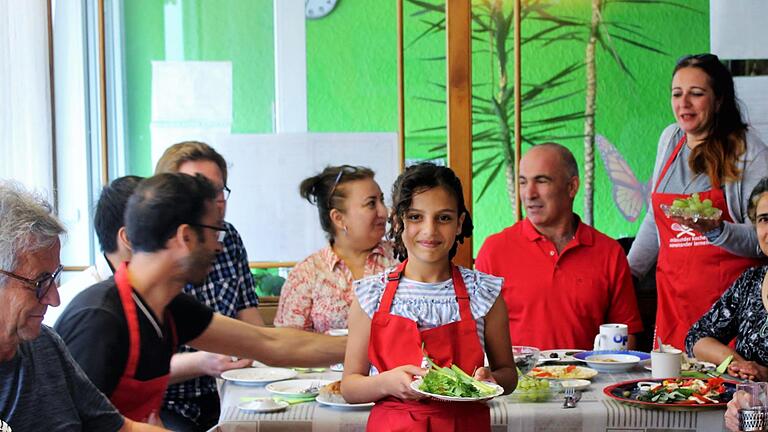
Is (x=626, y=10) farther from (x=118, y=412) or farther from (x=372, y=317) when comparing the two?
(x=118, y=412)

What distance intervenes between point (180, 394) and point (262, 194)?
1.45 m

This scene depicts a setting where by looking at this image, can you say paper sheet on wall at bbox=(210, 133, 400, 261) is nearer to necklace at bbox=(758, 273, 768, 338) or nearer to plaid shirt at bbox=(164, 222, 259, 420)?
plaid shirt at bbox=(164, 222, 259, 420)

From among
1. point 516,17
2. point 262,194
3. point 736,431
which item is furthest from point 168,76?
point 736,431

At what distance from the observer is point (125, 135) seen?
4.28 metres

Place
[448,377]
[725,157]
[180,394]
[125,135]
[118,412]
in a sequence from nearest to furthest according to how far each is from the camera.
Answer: [118,412], [448,377], [180,394], [725,157], [125,135]

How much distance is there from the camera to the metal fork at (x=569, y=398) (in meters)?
2.50

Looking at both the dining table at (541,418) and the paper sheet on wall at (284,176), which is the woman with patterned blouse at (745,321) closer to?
the dining table at (541,418)

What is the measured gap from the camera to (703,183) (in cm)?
367

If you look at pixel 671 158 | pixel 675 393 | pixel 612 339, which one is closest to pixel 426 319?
pixel 675 393

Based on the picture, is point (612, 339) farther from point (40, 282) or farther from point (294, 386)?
point (40, 282)

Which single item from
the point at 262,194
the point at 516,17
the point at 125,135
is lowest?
the point at 262,194

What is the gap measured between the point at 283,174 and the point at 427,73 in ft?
2.59

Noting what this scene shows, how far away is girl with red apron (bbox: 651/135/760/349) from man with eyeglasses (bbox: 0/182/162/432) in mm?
2498


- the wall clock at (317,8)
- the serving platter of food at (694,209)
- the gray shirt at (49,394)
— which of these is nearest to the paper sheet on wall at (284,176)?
the wall clock at (317,8)
